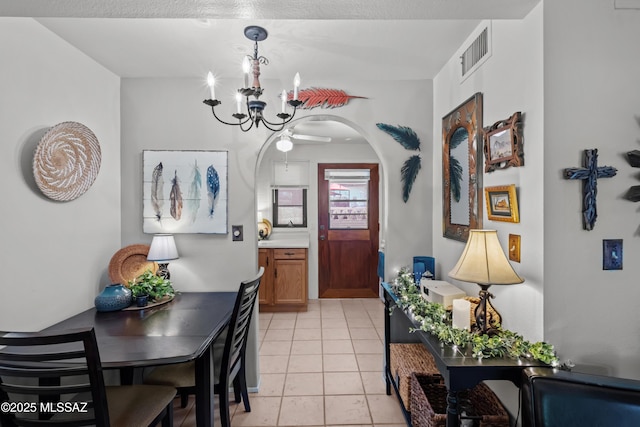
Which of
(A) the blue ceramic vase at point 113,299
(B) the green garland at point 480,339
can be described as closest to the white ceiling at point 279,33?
(B) the green garland at point 480,339

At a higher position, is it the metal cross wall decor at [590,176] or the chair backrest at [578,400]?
the metal cross wall decor at [590,176]

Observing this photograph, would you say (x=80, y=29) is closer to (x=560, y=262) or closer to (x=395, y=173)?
(x=395, y=173)

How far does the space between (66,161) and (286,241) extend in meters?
2.98

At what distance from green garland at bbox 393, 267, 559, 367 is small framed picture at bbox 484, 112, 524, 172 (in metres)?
0.79

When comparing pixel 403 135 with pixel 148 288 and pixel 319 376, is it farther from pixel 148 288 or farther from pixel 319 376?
pixel 148 288

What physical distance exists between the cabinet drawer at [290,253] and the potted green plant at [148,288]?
206cm

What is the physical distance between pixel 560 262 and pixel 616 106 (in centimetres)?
71

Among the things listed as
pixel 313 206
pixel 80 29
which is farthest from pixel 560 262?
pixel 313 206

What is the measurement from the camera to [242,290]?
1760mm

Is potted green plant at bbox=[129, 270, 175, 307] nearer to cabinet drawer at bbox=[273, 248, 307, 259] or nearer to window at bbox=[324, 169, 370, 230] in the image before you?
cabinet drawer at bbox=[273, 248, 307, 259]

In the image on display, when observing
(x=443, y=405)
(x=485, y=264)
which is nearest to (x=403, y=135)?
(x=485, y=264)

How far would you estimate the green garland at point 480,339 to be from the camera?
4.23 feet

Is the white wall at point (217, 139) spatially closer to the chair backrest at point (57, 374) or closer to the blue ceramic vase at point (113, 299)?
the blue ceramic vase at point (113, 299)

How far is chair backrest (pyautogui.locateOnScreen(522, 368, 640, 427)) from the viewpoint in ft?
3.35
